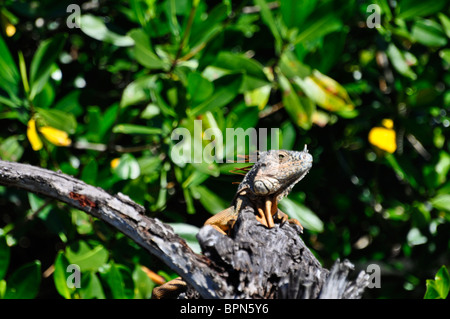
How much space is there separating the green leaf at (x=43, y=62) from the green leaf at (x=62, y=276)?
0.71m

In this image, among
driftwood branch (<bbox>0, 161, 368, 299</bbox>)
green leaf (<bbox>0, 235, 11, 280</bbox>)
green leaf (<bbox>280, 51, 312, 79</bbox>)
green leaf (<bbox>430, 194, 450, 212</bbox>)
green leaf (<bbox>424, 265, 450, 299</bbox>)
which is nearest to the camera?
driftwood branch (<bbox>0, 161, 368, 299</bbox>)

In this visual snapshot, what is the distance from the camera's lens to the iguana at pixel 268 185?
5.20 feet

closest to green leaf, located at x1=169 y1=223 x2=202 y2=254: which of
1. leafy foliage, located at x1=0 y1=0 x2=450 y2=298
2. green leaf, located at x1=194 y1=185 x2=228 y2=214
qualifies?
leafy foliage, located at x1=0 y1=0 x2=450 y2=298

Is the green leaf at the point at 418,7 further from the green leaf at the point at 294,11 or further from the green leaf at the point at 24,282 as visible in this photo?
the green leaf at the point at 24,282

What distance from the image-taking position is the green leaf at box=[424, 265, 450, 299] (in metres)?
1.99

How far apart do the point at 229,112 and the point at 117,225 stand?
133 centimetres

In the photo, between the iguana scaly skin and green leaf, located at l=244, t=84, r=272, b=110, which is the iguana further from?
green leaf, located at l=244, t=84, r=272, b=110

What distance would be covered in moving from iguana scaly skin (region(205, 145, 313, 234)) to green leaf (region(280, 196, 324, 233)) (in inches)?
33.4

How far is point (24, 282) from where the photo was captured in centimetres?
217

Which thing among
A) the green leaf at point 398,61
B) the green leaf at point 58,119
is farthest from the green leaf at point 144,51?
the green leaf at point 398,61

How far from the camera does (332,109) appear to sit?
8.95 feet

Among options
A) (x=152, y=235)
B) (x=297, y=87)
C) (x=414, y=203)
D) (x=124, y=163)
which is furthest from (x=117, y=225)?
(x=414, y=203)

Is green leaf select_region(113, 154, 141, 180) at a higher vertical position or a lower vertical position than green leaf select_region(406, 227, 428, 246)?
higher

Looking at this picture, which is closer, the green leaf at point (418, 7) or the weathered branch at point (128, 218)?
the weathered branch at point (128, 218)
